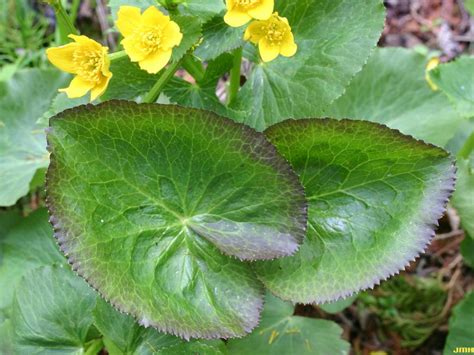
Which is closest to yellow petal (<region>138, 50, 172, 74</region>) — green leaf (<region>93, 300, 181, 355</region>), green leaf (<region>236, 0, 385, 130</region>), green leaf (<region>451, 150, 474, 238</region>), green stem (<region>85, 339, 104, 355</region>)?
green leaf (<region>236, 0, 385, 130</region>)

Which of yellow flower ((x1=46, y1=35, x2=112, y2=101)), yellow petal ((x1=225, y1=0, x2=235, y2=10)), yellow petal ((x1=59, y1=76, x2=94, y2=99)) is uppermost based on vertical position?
yellow petal ((x1=225, y1=0, x2=235, y2=10))

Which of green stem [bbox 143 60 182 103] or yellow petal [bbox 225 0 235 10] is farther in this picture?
green stem [bbox 143 60 182 103]

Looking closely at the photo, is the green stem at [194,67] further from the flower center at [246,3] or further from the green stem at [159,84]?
the flower center at [246,3]

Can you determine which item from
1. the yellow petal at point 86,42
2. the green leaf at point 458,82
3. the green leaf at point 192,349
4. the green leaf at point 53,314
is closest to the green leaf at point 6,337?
the green leaf at point 53,314

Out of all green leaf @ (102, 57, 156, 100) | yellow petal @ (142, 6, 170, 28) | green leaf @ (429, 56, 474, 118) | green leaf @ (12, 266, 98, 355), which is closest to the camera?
yellow petal @ (142, 6, 170, 28)

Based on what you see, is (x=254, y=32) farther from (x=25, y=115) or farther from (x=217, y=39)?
(x=25, y=115)

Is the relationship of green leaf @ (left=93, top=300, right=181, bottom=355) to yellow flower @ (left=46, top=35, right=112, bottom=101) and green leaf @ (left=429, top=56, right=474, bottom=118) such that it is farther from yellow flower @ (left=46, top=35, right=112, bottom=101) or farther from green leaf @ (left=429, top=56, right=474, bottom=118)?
green leaf @ (left=429, top=56, right=474, bottom=118)

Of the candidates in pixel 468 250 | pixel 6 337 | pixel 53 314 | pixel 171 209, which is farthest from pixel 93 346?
pixel 468 250
